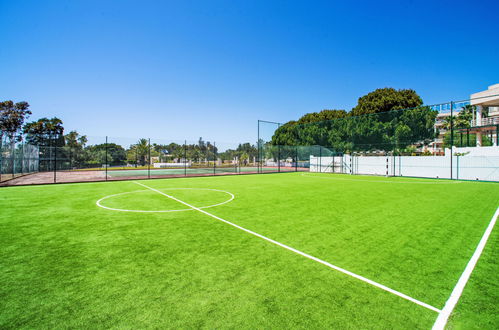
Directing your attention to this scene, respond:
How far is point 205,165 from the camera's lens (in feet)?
86.0

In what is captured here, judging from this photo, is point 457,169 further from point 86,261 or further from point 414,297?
point 86,261

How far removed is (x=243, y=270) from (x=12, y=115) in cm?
4762

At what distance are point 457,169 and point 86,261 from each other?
66.7 ft

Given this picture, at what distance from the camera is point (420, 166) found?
57.5ft

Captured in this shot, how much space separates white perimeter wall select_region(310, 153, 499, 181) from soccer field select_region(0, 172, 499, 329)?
12.8 meters

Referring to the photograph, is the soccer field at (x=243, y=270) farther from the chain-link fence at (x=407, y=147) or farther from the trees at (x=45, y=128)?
the trees at (x=45, y=128)

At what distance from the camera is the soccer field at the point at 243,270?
6.92 ft

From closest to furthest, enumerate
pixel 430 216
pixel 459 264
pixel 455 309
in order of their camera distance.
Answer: pixel 455 309, pixel 459 264, pixel 430 216

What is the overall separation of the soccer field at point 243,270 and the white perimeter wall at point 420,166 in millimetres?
12834

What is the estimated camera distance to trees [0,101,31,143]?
33656 mm

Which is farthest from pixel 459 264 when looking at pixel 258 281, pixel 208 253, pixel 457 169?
pixel 457 169

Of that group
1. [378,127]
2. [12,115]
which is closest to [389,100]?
[378,127]

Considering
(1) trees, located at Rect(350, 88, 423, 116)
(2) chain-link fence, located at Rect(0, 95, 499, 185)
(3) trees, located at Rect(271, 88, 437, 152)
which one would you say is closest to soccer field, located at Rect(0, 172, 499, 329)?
(2) chain-link fence, located at Rect(0, 95, 499, 185)

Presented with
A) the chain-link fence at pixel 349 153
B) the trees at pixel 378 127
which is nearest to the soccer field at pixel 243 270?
the chain-link fence at pixel 349 153
